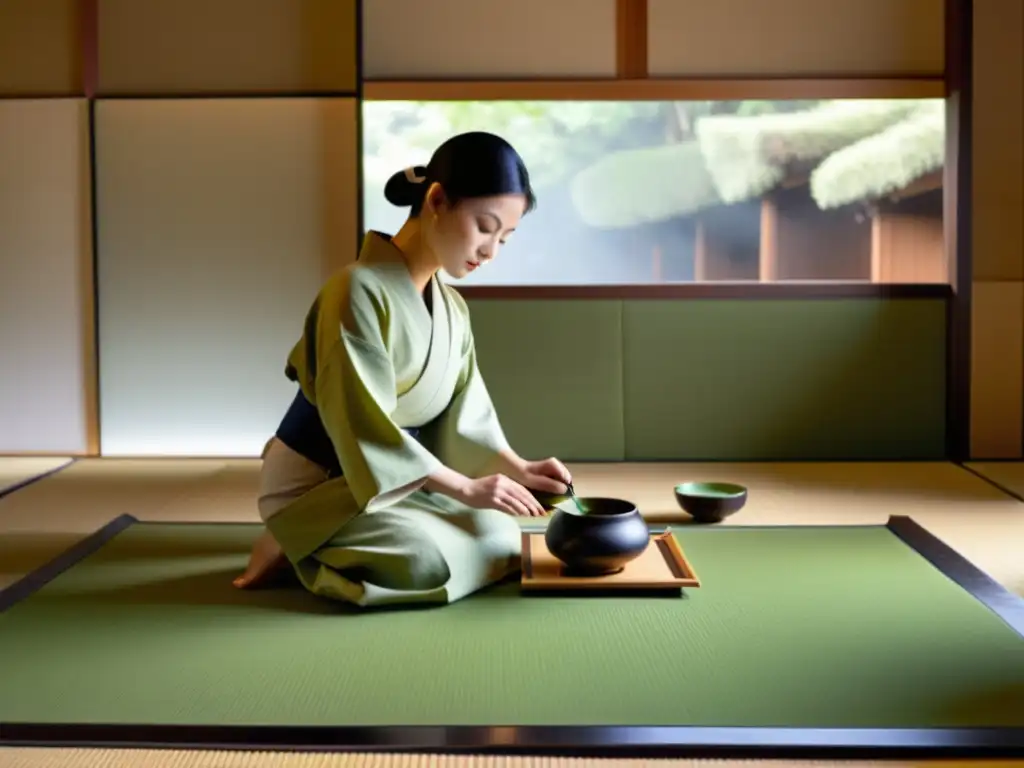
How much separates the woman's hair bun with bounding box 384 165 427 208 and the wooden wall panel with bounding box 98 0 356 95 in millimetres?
2144

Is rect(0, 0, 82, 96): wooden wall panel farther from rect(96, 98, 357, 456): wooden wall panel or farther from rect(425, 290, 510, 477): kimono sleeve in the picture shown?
rect(425, 290, 510, 477): kimono sleeve

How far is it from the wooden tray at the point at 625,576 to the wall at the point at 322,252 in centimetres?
194

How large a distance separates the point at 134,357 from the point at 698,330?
7.82 ft

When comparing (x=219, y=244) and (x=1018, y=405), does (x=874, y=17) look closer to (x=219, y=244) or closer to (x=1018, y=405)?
(x=1018, y=405)

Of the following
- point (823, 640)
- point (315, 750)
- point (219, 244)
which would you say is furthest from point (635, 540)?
point (219, 244)

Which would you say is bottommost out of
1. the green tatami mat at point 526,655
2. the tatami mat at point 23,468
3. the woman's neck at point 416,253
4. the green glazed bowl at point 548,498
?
the green tatami mat at point 526,655

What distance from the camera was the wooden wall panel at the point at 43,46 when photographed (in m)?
4.46

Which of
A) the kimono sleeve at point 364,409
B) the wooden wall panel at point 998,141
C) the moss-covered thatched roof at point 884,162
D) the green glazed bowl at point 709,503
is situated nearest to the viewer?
the kimono sleeve at point 364,409

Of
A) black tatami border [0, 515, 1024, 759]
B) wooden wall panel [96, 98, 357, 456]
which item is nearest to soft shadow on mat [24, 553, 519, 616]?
black tatami border [0, 515, 1024, 759]

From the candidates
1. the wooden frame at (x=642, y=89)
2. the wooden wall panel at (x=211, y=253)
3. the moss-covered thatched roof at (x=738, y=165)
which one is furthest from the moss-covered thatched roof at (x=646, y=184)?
the wooden wall panel at (x=211, y=253)

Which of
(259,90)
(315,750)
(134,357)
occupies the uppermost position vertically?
(259,90)

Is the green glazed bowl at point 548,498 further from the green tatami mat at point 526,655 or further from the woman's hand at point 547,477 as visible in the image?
the green tatami mat at point 526,655

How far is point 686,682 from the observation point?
1841 mm

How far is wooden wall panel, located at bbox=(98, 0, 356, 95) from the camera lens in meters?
4.42
